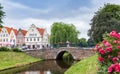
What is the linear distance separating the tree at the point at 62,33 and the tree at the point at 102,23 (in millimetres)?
31859

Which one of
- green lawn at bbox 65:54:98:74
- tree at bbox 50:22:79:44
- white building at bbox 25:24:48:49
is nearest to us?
green lawn at bbox 65:54:98:74

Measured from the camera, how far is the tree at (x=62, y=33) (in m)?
95.4

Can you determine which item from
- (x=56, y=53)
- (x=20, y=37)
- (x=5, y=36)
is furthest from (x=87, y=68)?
(x=5, y=36)

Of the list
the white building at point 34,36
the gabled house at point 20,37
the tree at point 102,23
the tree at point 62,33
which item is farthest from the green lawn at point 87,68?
the gabled house at point 20,37

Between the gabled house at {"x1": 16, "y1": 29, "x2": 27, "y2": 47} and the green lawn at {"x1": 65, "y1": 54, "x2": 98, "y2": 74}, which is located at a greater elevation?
the gabled house at {"x1": 16, "y1": 29, "x2": 27, "y2": 47}

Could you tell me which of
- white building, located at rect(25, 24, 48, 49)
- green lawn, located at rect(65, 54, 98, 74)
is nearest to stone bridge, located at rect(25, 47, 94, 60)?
green lawn, located at rect(65, 54, 98, 74)

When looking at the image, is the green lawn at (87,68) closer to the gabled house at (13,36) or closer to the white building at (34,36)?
the white building at (34,36)

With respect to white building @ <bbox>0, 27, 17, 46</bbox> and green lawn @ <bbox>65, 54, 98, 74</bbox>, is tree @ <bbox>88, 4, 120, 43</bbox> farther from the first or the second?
white building @ <bbox>0, 27, 17, 46</bbox>

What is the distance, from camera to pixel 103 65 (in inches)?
473

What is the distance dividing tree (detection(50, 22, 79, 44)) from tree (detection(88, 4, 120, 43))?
105ft

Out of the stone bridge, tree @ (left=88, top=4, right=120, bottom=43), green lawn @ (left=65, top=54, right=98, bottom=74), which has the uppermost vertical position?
tree @ (left=88, top=4, right=120, bottom=43)

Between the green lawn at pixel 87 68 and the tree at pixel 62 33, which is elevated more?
the tree at pixel 62 33

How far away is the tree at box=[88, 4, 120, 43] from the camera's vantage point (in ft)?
193

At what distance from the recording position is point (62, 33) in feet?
316
